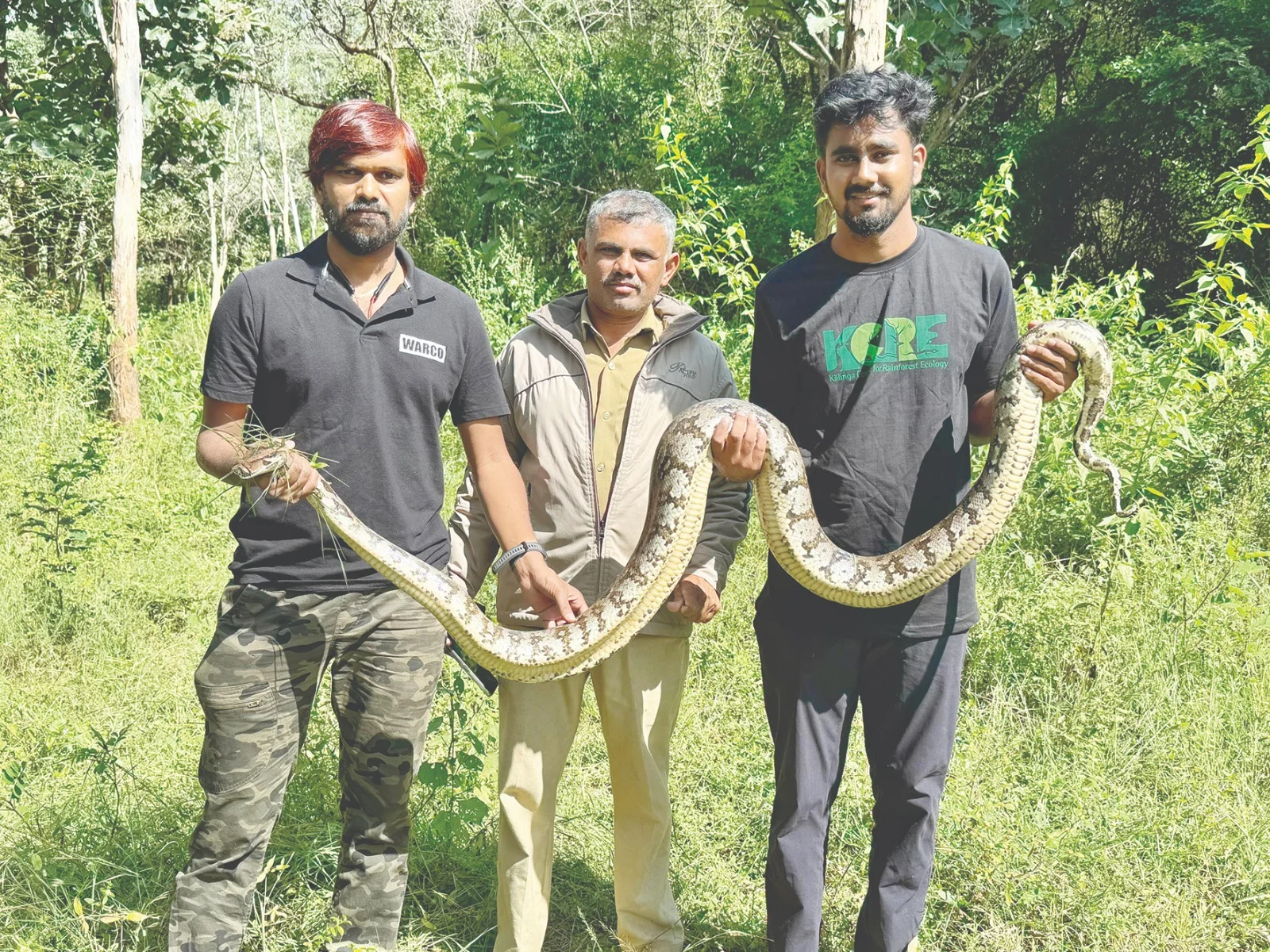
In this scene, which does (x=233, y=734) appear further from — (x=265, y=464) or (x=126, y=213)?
(x=126, y=213)

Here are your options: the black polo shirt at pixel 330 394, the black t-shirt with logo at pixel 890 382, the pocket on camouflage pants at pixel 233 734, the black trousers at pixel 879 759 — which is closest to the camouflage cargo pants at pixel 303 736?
the pocket on camouflage pants at pixel 233 734

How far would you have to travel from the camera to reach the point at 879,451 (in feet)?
10.9

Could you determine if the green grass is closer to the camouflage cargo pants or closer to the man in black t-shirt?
the camouflage cargo pants

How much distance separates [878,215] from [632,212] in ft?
3.23

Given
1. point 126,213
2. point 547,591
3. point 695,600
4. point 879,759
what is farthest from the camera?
point 126,213

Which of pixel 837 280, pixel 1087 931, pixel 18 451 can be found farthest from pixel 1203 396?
pixel 18 451

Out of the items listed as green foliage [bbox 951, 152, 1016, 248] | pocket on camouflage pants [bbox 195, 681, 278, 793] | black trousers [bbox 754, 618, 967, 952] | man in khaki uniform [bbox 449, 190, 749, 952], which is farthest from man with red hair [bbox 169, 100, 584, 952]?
green foliage [bbox 951, 152, 1016, 248]

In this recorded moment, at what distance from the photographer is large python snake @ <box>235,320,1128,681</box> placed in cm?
328

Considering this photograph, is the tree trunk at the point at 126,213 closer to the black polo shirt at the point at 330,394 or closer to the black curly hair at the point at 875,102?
the black polo shirt at the point at 330,394

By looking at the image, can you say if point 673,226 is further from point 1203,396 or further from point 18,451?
point 18,451

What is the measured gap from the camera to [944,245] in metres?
3.39

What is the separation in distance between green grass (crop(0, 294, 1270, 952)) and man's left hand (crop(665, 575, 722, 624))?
4.30 ft

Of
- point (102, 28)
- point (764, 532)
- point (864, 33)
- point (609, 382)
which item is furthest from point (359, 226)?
point (102, 28)

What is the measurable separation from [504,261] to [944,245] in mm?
10666
